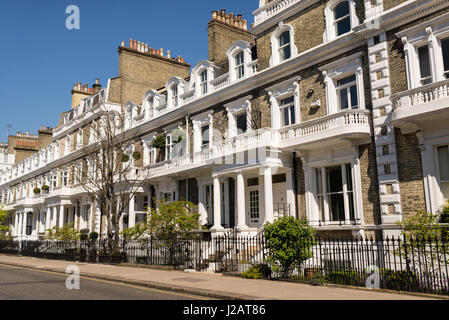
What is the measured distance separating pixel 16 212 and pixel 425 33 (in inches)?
1882

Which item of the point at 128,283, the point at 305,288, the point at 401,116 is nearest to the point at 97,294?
the point at 128,283

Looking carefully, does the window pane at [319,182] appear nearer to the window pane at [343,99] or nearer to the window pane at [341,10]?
the window pane at [343,99]

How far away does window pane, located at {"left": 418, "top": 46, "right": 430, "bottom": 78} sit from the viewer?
14469 millimetres

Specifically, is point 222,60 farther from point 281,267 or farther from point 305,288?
point 305,288

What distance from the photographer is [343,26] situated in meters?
17.5

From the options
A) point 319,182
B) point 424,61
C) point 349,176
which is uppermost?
point 424,61

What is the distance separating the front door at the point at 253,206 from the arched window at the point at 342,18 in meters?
8.42

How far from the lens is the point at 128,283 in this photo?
13.8m

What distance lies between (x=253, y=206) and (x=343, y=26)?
956cm

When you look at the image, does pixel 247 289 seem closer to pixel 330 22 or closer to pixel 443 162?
pixel 443 162

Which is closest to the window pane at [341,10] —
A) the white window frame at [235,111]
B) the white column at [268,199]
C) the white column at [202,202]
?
the white window frame at [235,111]

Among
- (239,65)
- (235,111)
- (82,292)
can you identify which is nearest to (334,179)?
(235,111)

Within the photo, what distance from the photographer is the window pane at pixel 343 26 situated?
56.7 feet

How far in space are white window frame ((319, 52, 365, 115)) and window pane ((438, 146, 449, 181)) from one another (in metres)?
3.42
